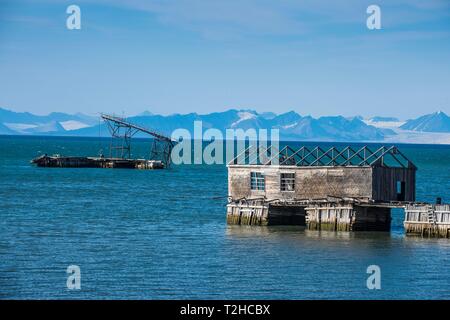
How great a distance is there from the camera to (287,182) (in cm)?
6216

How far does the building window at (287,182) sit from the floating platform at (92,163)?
259ft

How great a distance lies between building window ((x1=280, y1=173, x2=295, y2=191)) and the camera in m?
61.9

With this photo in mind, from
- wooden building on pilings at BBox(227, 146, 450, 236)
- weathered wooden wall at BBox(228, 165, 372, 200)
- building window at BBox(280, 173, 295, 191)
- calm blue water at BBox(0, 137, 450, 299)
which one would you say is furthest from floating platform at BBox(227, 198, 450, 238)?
building window at BBox(280, 173, 295, 191)

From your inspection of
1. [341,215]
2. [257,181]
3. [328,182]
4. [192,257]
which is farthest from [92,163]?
[192,257]

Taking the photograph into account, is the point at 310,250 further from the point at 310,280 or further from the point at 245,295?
the point at 245,295

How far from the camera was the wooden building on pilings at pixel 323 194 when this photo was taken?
5891 cm

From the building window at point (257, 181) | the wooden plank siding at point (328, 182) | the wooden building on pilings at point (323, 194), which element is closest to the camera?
the wooden building on pilings at point (323, 194)

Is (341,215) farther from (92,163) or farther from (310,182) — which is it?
(92,163)

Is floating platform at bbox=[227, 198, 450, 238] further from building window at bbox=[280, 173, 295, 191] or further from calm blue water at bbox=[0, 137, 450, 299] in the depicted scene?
building window at bbox=[280, 173, 295, 191]

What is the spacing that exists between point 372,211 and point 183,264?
1524cm

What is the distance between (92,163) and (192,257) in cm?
9176

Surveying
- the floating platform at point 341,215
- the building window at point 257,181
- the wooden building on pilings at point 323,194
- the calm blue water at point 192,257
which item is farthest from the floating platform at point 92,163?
the floating platform at point 341,215

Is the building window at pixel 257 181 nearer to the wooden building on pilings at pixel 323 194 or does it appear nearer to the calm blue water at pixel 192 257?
the wooden building on pilings at pixel 323 194
